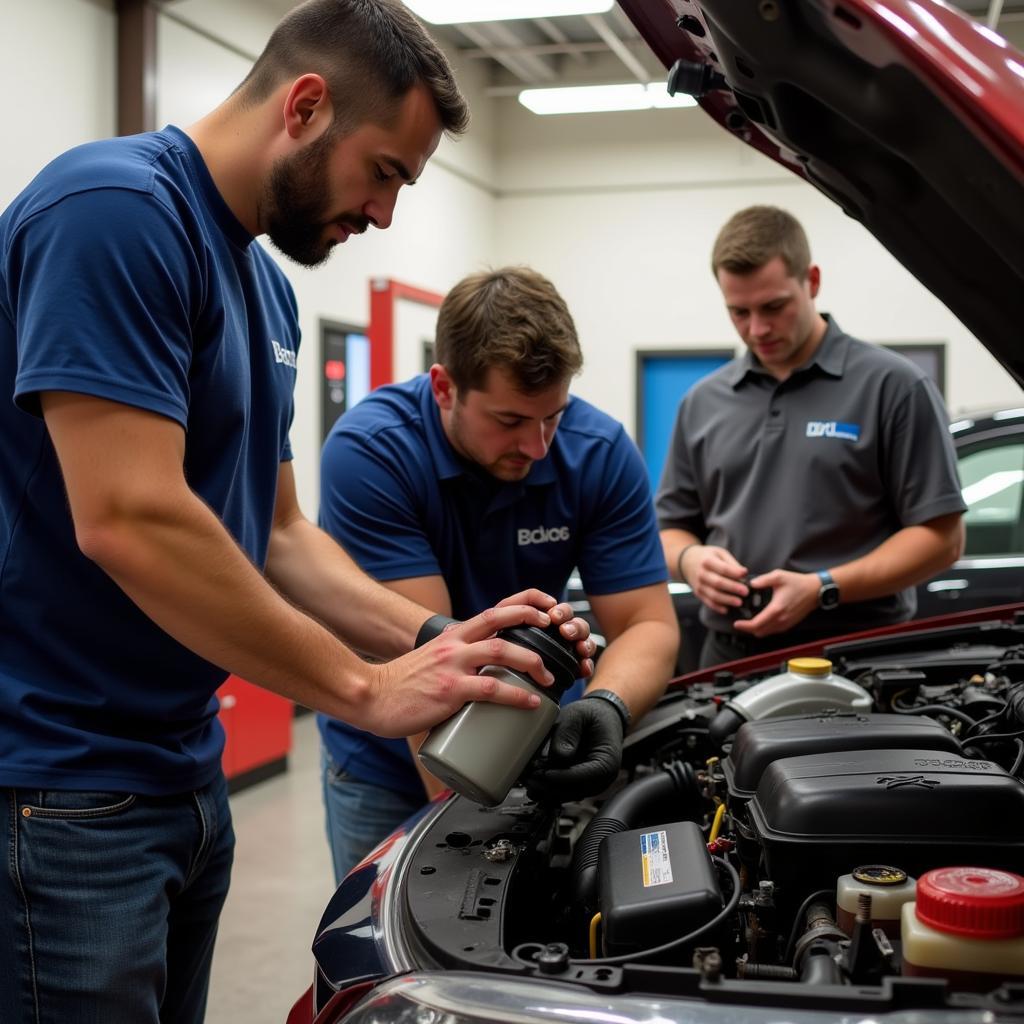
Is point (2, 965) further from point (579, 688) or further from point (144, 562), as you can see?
point (579, 688)

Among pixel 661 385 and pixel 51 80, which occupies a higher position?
pixel 51 80

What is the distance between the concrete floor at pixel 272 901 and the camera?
2.95 meters

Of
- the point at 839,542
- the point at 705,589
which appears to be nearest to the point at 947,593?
the point at 839,542

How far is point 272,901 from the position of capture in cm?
357

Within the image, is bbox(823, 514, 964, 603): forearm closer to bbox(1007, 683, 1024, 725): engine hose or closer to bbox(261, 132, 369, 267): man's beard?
bbox(1007, 683, 1024, 725): engine hose

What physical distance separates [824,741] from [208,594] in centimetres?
78

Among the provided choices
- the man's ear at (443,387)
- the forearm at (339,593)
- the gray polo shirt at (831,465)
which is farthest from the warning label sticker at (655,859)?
the gray polo shirt at (831,465)

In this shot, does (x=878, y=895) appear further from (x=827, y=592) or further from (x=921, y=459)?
(x=921, y=459)

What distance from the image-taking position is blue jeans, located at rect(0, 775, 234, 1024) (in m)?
1.24

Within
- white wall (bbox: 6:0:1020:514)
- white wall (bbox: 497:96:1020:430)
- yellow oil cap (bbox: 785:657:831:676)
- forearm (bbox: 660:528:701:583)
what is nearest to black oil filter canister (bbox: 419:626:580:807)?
yellow oil cap (bbox: 785:657:831:676)

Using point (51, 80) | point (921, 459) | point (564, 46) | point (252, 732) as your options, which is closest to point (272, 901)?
point (252, 732)

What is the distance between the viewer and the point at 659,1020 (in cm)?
88

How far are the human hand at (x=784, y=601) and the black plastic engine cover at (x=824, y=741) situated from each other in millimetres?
917

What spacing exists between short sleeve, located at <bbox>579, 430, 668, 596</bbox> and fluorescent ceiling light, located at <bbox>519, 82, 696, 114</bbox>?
626cm
